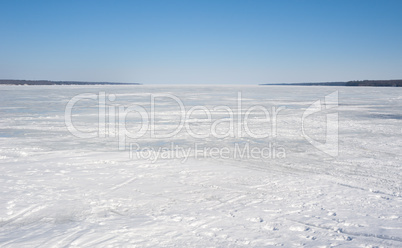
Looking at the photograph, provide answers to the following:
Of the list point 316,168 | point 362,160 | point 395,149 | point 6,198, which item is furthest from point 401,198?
point 6,198

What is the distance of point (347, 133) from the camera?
8.24m

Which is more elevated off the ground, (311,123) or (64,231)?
(311,123)

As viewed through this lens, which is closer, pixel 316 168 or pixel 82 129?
pixel 316 168

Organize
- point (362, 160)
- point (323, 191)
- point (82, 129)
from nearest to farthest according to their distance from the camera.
Result: point (323, 191) → point (362, 160) → point (82, 129)

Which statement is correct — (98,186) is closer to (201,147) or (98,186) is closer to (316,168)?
(201,147)

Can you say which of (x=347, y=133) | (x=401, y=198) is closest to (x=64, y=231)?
(x=401, y=198)

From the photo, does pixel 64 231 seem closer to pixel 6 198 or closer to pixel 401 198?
pixel 6 198

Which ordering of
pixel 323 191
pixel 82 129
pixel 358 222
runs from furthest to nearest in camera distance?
pixel 82 129 → pixel 323 191 → pixel 358 222

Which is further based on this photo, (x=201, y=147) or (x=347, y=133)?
(x=347, y=133)

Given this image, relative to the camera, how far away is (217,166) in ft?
17.1

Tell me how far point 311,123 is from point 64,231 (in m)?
8.90

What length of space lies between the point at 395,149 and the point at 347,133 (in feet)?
6.36

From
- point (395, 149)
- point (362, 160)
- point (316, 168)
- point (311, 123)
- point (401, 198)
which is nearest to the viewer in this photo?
point (401, 198)

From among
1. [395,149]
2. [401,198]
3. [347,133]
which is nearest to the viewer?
[401,198]
